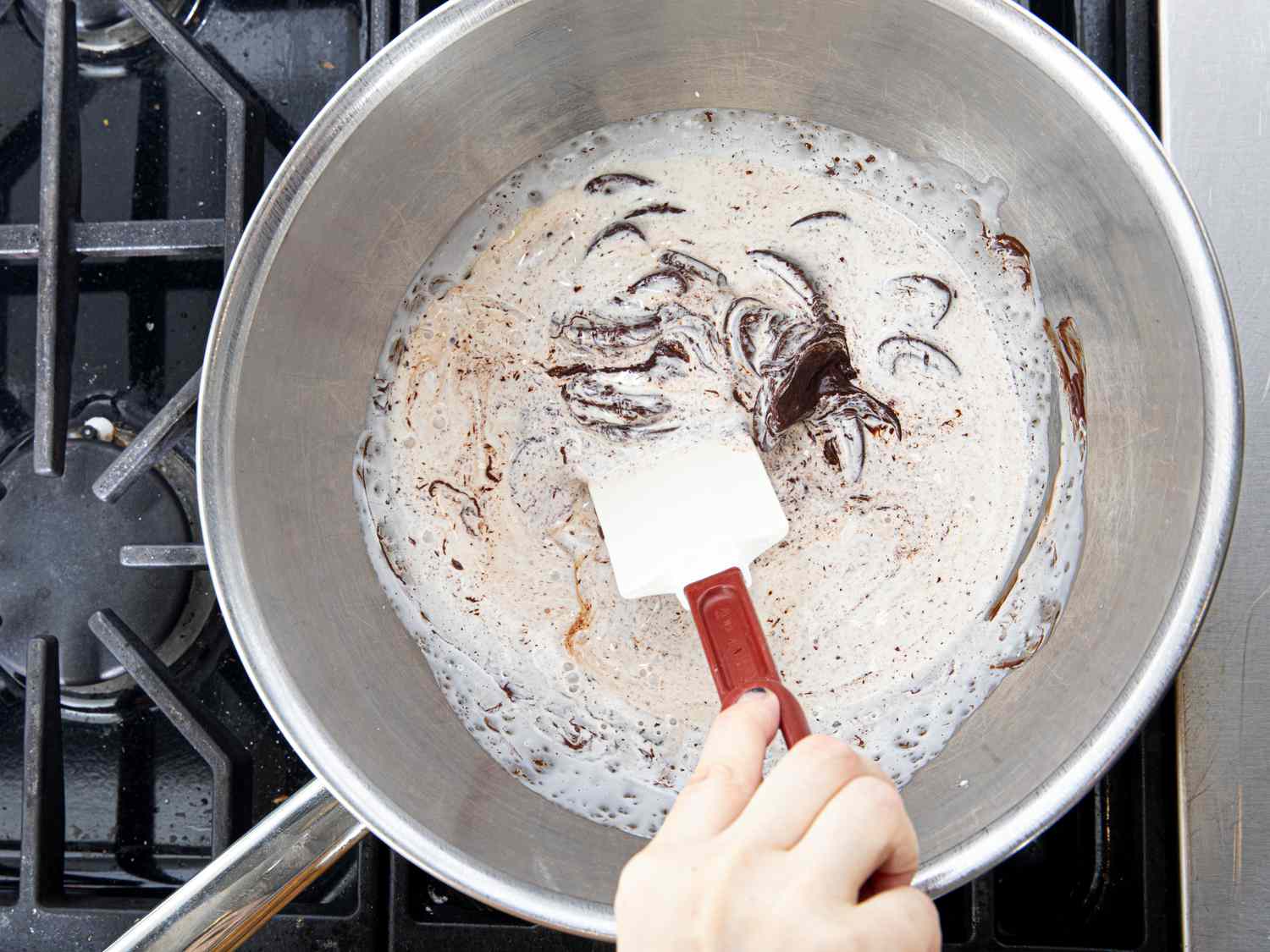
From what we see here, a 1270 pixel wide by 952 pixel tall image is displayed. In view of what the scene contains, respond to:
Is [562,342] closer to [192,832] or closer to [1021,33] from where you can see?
[1021,33]

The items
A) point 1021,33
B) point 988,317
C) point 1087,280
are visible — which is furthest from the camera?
point 988,317

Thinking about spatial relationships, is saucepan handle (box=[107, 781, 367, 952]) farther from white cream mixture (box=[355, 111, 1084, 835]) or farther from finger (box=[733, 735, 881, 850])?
finger (box=[733, 735, 881, 850])

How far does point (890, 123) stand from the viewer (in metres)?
0.81

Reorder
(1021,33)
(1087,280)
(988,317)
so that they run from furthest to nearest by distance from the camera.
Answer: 1. (988,317)
2. (1087,280)
3. (1021,33)

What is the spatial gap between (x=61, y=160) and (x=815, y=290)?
67 cm

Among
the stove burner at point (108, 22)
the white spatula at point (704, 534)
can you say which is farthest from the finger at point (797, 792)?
the stove burner at point (108, 22)

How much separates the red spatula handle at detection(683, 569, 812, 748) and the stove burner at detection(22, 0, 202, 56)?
74 centimetres

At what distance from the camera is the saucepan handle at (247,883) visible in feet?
2.02

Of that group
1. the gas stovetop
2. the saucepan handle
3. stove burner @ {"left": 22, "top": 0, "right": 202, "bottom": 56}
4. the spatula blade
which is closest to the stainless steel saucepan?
the saucepan handle

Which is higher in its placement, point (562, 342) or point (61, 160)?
point (61, 160)

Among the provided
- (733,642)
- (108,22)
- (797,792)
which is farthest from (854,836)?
(108,22)

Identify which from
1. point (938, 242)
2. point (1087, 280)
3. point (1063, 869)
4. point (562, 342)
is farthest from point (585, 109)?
point (1063, 869)

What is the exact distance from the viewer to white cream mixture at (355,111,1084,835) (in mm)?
842

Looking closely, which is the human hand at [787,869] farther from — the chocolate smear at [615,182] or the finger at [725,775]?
the chocolate smear at [615,182]
